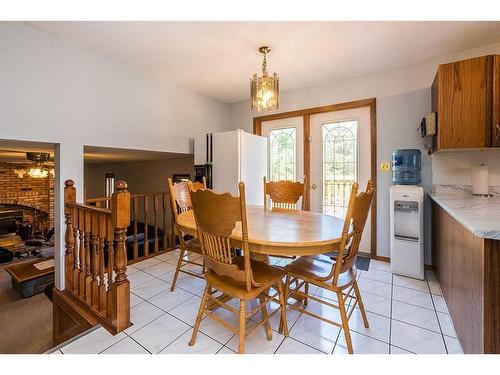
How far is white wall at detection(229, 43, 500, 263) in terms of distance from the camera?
269cm

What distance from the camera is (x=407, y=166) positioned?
8.77 feet

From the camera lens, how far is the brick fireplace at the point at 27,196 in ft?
19.2

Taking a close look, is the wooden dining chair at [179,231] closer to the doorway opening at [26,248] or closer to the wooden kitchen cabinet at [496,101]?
the doorway opening at [26,248]

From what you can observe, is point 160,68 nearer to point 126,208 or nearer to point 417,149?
point 126,208

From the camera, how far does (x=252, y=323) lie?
1718 millimetres

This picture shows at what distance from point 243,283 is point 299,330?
59 centimetres

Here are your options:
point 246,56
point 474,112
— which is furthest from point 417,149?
point 246,56

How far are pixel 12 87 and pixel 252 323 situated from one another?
2650mm

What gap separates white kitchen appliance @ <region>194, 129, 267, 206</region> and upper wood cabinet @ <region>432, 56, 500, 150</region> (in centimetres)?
208

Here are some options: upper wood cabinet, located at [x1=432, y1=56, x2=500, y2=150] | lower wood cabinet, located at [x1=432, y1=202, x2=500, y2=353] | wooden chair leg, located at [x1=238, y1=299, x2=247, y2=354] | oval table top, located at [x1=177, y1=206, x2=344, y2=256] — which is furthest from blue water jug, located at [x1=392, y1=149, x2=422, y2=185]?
wooden chair leg, located at [x1=238, y1=299, x2=247, y2=354]

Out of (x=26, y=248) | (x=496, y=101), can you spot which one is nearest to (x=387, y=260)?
(x=496, y=101)

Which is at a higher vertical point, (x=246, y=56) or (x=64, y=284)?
(x=246, y=56)

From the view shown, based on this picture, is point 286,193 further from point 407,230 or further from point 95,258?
point 95,258

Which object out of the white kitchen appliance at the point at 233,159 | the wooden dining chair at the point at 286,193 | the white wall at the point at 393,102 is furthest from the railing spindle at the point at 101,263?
the white wall at the point at 393,102
